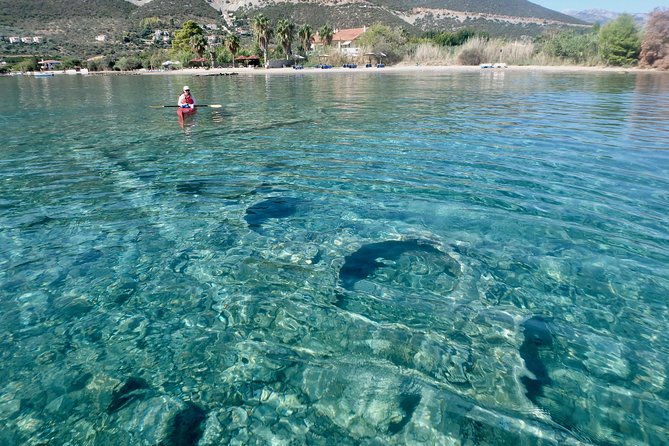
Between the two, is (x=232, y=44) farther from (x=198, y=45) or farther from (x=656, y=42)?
(x=656, y=42)

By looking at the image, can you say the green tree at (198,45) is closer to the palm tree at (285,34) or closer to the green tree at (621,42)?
the palm tree at (285,34)

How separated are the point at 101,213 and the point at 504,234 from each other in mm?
8347

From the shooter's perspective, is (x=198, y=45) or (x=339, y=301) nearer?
(x=339, y=301)

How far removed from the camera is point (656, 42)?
6353 cm

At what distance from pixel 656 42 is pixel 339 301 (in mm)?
81542

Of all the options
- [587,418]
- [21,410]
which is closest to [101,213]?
[21,410]

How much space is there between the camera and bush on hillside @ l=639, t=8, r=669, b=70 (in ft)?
205

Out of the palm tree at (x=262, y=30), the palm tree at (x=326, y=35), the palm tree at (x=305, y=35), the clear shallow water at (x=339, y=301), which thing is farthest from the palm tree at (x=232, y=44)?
the clear shallow water at (x=339, y=301)

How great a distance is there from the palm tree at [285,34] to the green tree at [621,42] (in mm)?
64035

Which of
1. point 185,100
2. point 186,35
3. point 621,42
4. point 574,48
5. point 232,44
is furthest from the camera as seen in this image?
point 186,35

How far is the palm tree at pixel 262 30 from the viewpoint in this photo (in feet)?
306

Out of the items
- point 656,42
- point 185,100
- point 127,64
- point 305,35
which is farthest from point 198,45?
point 656,42

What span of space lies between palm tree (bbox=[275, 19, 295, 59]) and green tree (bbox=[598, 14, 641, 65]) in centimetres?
6403

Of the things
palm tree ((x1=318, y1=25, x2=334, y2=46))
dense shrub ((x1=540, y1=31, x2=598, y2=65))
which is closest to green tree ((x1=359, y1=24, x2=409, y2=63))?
palm tree ((x1=318, y1=25, x2=334, y2=46))
